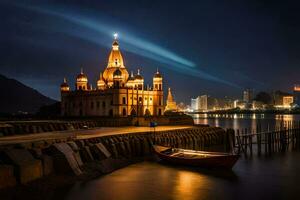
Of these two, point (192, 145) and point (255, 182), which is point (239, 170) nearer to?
point (255, 182)

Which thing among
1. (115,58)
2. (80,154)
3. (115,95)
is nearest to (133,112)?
(115,95)

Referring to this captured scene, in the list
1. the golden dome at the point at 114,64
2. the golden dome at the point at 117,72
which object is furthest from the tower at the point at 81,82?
the golden dome at the point at 117,72

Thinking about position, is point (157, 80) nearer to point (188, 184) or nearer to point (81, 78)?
point (81, 78)

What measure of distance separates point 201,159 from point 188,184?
6.19 m

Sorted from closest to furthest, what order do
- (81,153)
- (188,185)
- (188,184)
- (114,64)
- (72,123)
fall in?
(188,185)
(188,184)
(81,153)
(72,123)
(114,64)

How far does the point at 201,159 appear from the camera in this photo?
39750 mm

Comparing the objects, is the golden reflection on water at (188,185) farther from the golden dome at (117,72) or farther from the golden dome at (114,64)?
the golden dome at (114,64)

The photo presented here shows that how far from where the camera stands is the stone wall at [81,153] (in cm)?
2664

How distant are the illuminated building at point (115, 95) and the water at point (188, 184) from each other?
47.2 m

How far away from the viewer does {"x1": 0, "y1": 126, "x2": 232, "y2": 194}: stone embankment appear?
26641 millimetres

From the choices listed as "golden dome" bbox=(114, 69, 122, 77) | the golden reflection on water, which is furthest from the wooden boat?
"golden dome" bbox=(114, 69, 122, 77)

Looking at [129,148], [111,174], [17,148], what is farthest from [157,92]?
[17,148]

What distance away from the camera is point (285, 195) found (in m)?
31.5

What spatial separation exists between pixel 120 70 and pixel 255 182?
6007cm
